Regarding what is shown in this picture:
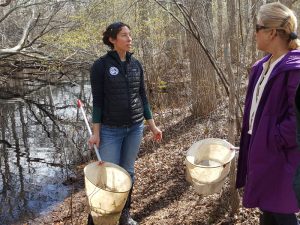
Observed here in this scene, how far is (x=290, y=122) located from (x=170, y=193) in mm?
2762

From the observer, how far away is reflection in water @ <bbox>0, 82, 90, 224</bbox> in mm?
5664

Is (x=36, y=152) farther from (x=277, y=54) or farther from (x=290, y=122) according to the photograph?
(x=290, y=122)

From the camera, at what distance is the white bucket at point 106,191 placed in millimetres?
2881

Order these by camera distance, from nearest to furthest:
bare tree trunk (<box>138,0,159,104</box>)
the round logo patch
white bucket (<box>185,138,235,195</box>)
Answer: white bucket (<box>185,138,235,195</box>) → the round logo patch → bare tree trunk (<box>138,0,159,104</box>)

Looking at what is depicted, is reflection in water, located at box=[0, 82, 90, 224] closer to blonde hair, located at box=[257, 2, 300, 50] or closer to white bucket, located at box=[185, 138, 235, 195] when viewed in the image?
white bucket, located at box=[185, 138, 235, 195]

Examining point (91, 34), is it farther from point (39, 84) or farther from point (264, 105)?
point (264, 105)

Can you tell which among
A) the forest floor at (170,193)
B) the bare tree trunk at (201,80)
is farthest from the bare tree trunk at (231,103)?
the bare tree trunk at (201,80)

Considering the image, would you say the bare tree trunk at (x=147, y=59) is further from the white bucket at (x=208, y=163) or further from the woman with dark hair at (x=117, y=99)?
the white bucket at (x=208, y=163)

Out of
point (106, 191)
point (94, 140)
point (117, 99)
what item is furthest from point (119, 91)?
point (106, 191)

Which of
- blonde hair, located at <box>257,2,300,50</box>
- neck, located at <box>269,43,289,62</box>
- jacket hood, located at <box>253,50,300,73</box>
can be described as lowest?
jacket hood, located at <box>253,50,300,73</box>

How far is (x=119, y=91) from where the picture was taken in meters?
3.30

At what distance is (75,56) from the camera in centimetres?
1617

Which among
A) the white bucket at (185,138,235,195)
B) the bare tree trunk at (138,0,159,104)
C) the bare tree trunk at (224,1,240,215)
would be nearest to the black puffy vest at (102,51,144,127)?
the white bucket at (185,138,235,195)

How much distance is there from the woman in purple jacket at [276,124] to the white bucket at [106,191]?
1.03 meters
